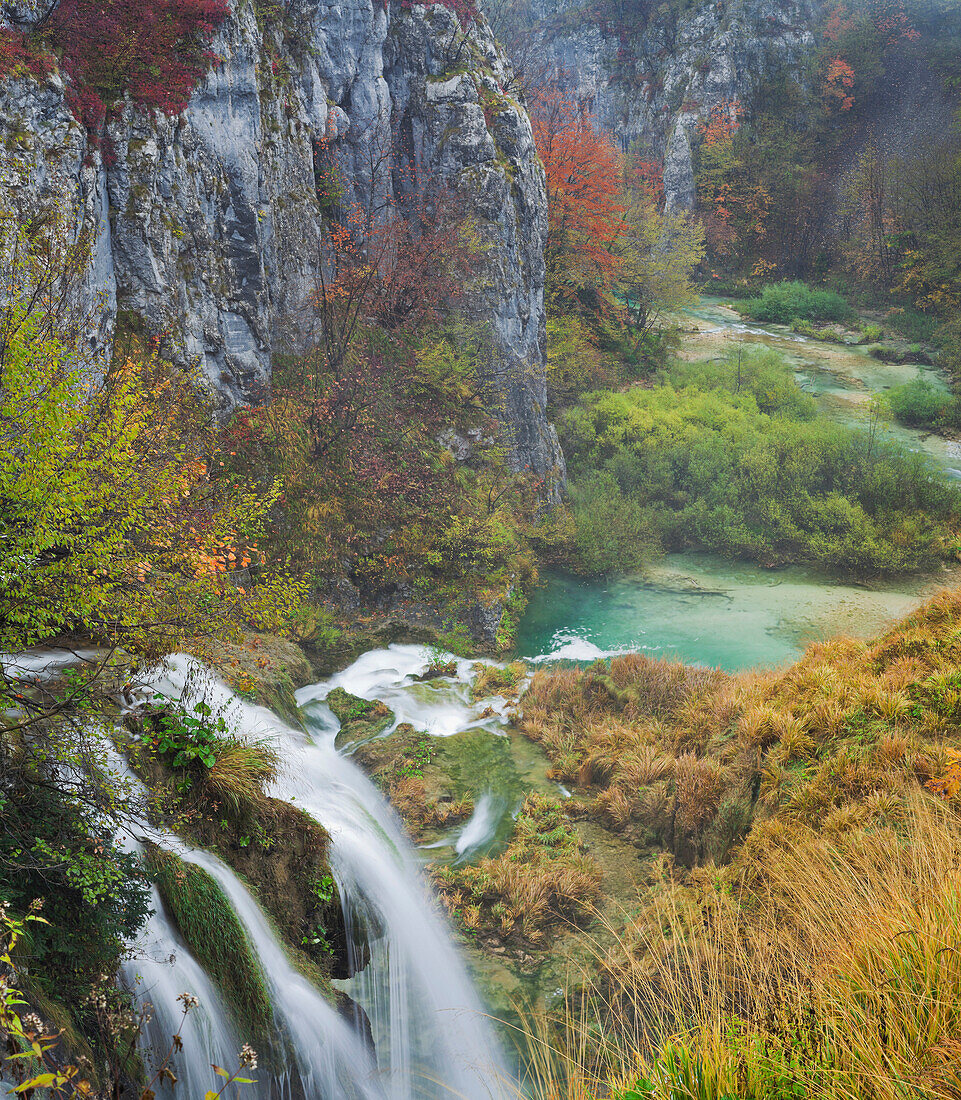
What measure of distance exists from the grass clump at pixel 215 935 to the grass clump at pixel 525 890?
8.76 ft

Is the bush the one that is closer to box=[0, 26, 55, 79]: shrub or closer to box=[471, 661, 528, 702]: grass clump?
box=[471, 661, 528, 702]: grass clump

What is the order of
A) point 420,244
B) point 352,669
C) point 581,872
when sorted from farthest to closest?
point 420,244
point 352,669
point 581,872

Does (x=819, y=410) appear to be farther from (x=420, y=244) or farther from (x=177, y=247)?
(x=177, y=247)

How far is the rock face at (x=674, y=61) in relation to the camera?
3412cm

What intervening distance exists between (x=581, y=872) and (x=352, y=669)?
19.5ft

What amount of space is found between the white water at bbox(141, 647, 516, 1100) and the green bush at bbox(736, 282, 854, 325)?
28952 mm

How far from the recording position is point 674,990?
3.36m

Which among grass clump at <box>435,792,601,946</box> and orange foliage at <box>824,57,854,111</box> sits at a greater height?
orange foliage at <box>824,57,854,111</box>

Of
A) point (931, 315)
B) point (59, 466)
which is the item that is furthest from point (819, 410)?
point (59, 466)

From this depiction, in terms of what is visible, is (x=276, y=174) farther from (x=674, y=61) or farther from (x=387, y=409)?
(x=674, y=61)

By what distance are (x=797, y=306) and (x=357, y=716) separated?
28.1 m

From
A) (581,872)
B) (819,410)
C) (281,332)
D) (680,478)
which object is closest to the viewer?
(581,872)

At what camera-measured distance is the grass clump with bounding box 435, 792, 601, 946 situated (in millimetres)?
6500

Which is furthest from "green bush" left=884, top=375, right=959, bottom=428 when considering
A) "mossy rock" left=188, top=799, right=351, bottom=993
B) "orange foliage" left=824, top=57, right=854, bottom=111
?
"mossy rock" left=188, top=799, right=351, bottom=993
